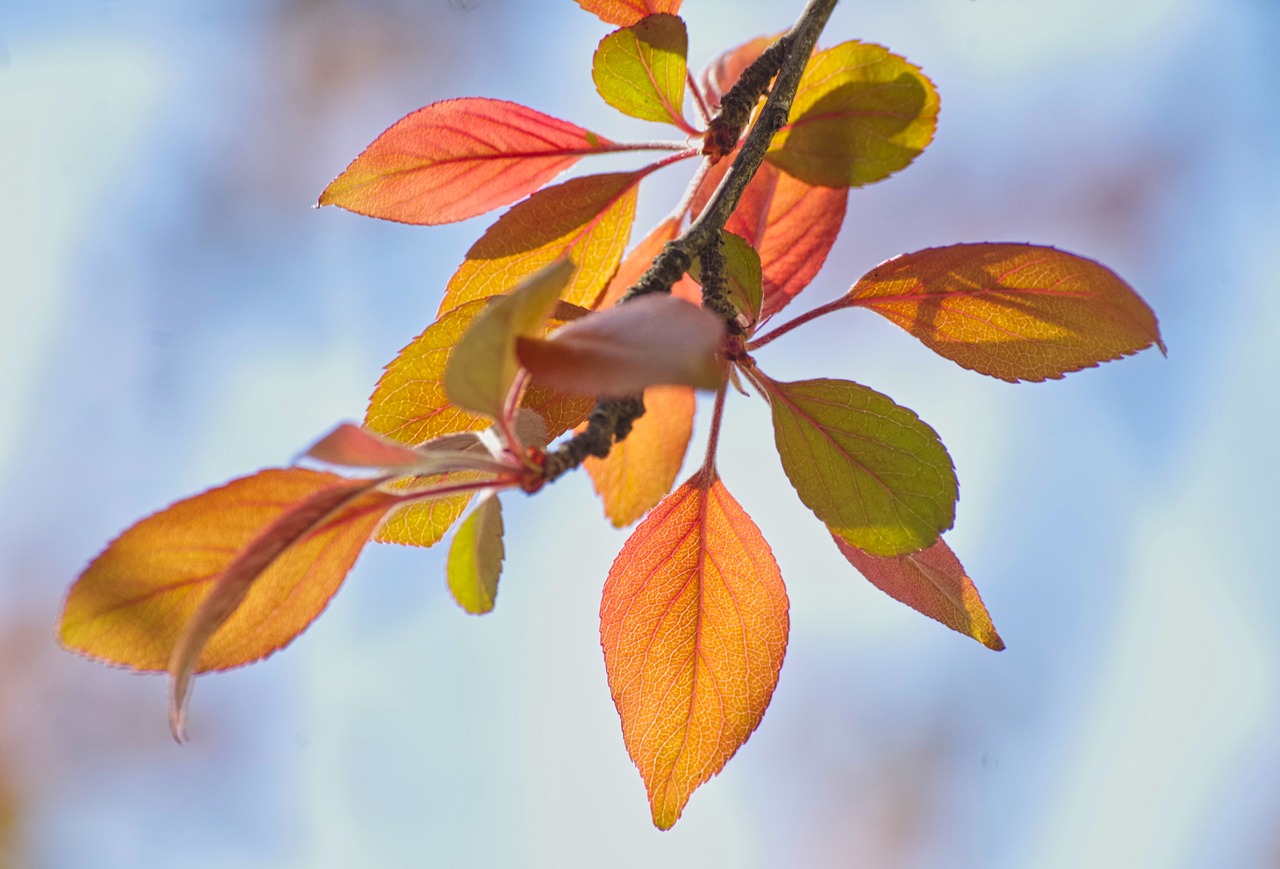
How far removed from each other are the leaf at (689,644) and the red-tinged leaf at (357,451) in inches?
8.7

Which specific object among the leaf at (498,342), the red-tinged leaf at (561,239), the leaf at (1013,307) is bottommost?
the leaf at (498,342)

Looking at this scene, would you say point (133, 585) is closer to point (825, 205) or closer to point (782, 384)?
point (782, 384)

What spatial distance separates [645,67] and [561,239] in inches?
4.3

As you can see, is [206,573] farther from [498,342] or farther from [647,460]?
[647,460]

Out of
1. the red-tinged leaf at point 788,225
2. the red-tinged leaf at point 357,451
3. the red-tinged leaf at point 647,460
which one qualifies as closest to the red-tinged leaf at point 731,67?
the red-tinged leaf at point 788,225

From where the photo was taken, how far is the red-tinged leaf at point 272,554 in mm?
320

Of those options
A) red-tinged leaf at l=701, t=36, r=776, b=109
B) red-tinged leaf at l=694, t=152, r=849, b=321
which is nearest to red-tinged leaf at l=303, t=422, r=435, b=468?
red-tinged leaf at l=694, t=152, r=849, b=321

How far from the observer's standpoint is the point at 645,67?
1.81ft

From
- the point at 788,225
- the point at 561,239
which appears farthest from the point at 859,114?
the point at 561,239

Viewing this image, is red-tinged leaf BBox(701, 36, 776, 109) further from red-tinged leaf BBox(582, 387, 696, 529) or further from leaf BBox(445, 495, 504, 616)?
leaf BBox(445, 495, 504, 616)

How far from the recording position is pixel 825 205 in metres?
0.66

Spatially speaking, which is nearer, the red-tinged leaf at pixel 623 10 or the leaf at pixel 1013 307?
the leaf at pixel 1013 307

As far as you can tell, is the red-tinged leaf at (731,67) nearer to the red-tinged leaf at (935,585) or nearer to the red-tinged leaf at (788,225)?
the red-tinged leaf at (788,225)

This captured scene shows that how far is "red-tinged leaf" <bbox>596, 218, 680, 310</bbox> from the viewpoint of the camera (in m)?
0.65
